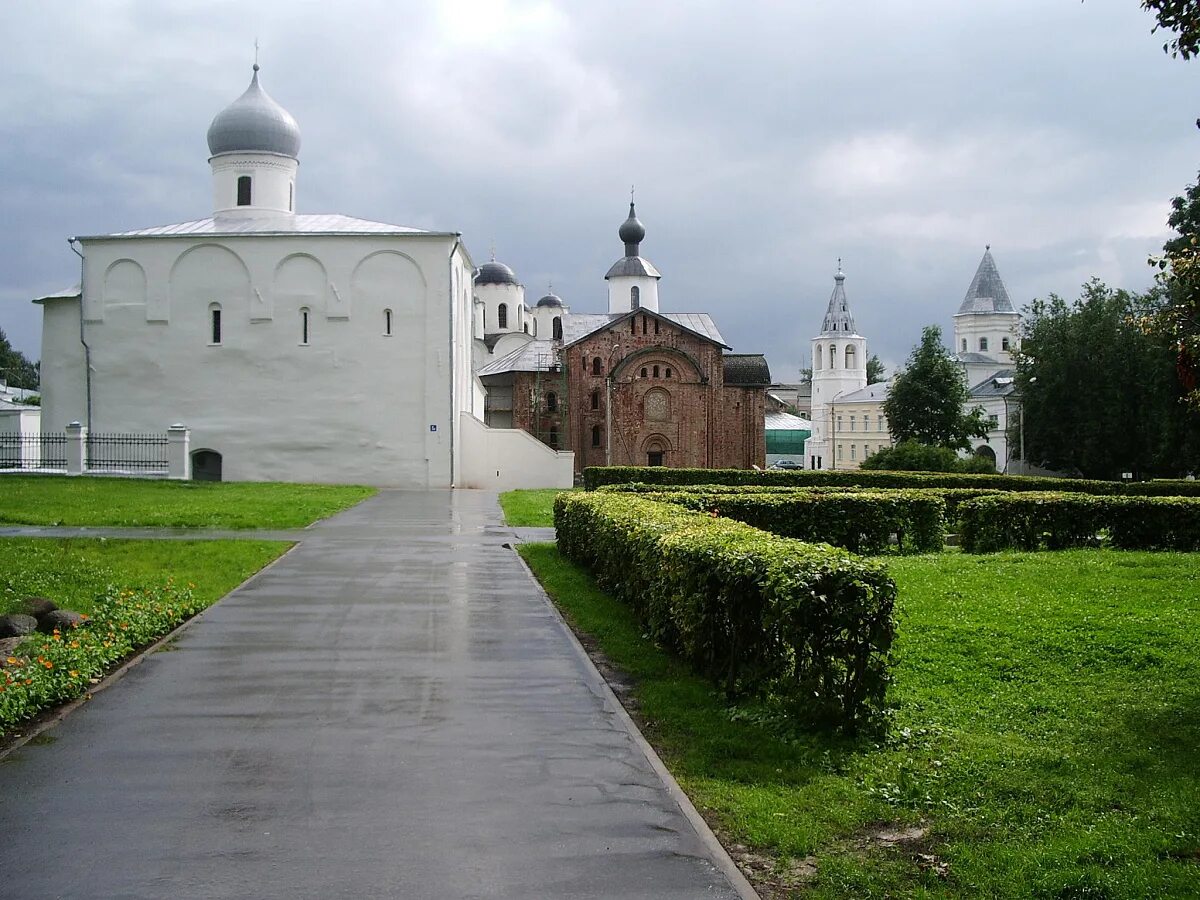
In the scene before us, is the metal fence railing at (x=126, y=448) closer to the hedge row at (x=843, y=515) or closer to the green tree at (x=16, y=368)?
the hedge row at (x=843, y=515)

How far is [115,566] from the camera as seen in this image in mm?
13094

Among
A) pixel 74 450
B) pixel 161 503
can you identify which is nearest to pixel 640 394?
pixel 74 450

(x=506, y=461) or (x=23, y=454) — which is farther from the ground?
(x=23, y=454)

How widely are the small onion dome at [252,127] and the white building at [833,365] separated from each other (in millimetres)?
64408

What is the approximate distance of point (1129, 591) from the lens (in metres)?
10.7

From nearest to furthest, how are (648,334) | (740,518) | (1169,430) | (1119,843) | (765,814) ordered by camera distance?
(1119,843)
(765,814)
(740,518)
(1169,430)
(648,334)

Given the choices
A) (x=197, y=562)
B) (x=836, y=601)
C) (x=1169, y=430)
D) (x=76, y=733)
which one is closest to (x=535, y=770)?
(x=836, y=601)

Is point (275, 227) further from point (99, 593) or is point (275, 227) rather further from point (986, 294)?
point (986, 294)

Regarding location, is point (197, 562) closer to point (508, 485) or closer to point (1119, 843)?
point (1119, 843)

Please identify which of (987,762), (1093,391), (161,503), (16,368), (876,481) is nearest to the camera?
(987,762)

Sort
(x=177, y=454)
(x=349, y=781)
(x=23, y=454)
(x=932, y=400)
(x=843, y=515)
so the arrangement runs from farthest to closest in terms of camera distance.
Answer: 1. (x=932, y=400)
2. (x=23, y=454)
3. (x=177, y=454)
4. (x=843, y=515)
5. (x=349, y=781)

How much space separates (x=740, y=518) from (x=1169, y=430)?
28991 millimetres

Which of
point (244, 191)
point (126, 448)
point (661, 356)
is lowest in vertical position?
point (126, 448)

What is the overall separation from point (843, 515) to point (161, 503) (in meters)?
14.2
